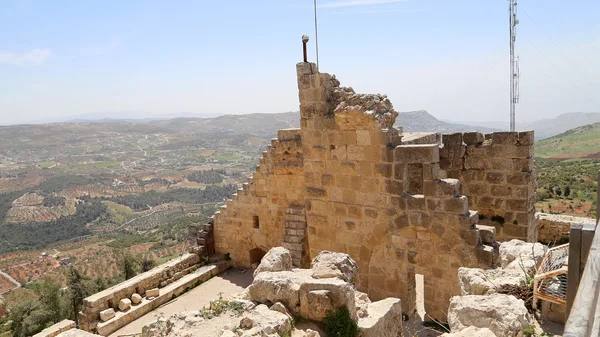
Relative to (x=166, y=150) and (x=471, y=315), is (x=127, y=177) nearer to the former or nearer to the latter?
(x=166, y=150)

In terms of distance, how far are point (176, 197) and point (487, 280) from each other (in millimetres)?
87446

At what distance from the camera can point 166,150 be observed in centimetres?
15788

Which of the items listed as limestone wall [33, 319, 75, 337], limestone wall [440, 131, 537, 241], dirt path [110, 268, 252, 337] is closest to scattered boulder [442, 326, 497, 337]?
limestone wall [440, 131, 537, 241]

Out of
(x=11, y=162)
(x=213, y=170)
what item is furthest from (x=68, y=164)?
(x=213, y=170)

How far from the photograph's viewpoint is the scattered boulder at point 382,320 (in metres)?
4.19

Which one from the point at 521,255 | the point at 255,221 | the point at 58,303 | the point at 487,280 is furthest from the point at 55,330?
the point at 58,303

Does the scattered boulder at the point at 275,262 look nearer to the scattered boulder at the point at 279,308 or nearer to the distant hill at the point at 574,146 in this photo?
the scattered boulder at the point at 279,308

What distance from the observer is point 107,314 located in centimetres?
934

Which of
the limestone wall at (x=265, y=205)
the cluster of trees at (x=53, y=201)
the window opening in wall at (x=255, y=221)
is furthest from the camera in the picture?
the cluster of trees at (x=53, y=201)

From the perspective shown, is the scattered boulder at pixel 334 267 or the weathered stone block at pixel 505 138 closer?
the scattered boulder at pixel 334 267

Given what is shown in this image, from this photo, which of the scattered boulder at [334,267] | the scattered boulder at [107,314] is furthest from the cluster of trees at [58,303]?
the scattered boulder at [334,267]

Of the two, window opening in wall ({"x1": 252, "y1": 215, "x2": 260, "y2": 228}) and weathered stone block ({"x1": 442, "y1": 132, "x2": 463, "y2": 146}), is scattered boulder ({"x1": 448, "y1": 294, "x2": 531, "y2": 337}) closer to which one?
weathered stone block ({"x1": 442, "y1": 132, "x2": 463, "y2": 146})

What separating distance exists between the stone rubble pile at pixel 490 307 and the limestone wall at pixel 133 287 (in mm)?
8199

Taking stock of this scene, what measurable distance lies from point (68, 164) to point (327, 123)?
5509 inches
